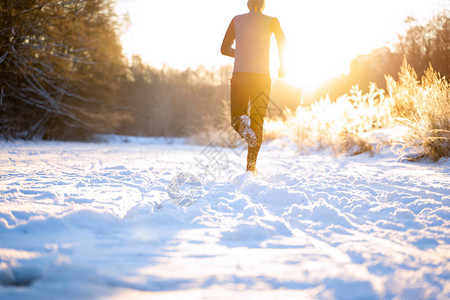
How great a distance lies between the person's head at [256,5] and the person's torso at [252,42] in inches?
2.9

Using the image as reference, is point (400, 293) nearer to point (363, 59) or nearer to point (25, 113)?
point (25, 113)

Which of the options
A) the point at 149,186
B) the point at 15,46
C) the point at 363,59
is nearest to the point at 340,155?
the point at 149,186

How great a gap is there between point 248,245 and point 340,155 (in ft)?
16.2

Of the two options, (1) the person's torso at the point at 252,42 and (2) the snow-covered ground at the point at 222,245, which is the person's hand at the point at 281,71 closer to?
(1) the person's torso at the point at 252,42

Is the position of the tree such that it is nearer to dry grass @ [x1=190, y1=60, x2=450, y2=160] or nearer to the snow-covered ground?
the snow-covered ground

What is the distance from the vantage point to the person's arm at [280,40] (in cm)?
283

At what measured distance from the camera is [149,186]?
7.24 feet

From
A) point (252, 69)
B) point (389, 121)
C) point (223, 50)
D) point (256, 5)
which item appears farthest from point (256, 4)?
point (389, 121)

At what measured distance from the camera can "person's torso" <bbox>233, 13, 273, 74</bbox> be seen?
2.72m

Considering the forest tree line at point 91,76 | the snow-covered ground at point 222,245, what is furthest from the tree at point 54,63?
the snow-covered ground at point 222,245

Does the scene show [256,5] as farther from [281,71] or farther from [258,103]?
[258,103]

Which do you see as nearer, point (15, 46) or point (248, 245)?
point (248, 245)

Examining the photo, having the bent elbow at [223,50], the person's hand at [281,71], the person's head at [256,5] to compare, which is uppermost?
the person's head at [256,5]

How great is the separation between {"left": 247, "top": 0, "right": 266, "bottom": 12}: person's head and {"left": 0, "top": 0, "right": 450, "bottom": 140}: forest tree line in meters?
3.14
